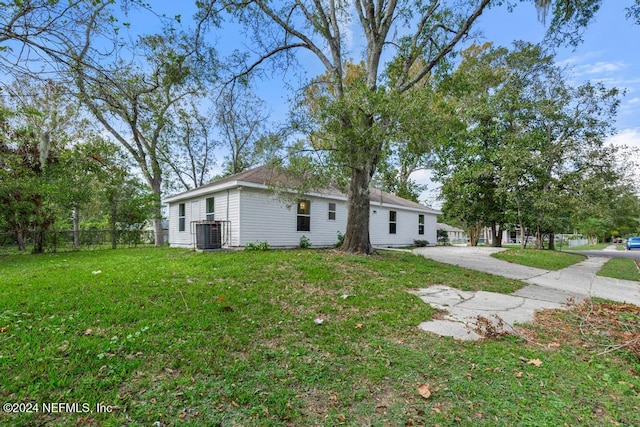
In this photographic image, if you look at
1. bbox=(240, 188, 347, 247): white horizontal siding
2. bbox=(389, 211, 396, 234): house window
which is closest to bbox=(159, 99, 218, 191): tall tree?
bbox=(240, 188, 347, 247): white horizontal siding

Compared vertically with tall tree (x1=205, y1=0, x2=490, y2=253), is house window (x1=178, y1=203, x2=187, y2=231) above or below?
below

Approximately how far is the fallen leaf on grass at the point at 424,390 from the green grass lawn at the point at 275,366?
0.02 m

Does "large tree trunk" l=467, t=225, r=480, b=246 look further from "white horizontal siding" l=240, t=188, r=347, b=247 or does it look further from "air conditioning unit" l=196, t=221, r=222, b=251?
"air conditioning unit" l=196, t=221, r=222, b=251

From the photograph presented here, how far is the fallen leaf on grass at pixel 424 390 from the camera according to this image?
2.15 meters

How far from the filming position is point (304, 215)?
11844 mm

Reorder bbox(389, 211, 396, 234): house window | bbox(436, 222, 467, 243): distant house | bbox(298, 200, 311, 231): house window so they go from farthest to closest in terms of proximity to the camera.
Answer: bbox(436, 222, 467, 243): distant house → bbox(389, 211, 396, 234): house window → bbox(298, 200, 311, 231): house window

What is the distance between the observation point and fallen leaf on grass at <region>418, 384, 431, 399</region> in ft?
7.06

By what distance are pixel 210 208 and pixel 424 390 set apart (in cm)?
1072

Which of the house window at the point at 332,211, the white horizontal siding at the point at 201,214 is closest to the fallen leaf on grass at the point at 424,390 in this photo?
the white horizontal siding at the point at 201,214

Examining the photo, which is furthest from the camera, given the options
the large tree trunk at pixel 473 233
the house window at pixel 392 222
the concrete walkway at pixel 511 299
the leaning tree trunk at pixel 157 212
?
the large tree trunk at pixel 473 233

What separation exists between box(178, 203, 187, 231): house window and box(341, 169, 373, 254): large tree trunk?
8.12 metres

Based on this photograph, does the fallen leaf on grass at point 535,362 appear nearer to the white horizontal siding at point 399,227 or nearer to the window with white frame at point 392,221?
the white horizontal siding at point 399,227

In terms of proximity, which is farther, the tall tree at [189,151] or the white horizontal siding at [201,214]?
the tall tree at [189,151]

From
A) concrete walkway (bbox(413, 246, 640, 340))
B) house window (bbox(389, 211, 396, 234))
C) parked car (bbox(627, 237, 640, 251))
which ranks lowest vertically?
parked car (bbox(627, 237, 640, 251))
